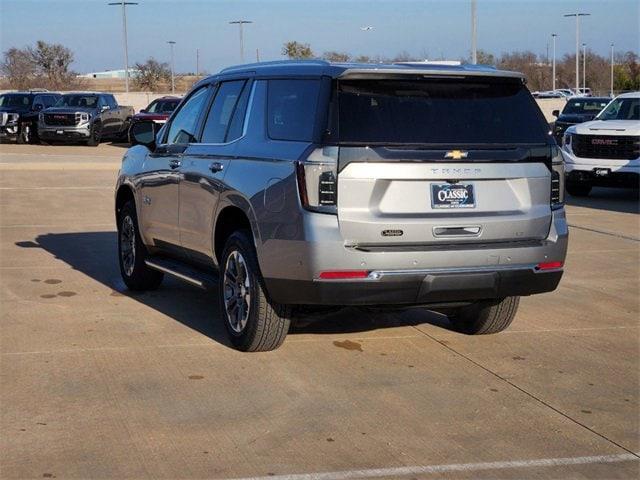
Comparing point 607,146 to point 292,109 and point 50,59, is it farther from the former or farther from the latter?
point 50,59

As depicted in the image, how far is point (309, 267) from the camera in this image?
646cm

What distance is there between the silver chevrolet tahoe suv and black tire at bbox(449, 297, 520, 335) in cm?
24

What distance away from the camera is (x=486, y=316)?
787 centimetres

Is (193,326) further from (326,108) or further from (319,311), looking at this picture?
(326,108)

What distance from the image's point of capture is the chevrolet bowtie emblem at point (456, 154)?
6.64 metres

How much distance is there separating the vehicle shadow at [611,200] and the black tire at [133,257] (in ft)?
31.8

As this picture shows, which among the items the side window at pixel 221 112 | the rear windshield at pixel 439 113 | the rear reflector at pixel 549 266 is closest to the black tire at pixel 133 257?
the side window at pixel 221 112

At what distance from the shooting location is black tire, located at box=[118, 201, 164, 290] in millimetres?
9367

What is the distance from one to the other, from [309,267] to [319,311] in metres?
0.85

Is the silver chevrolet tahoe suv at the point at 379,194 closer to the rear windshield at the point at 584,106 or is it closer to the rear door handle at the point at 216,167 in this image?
the rear door handle at the point at 216,167

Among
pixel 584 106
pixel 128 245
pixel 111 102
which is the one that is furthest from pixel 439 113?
pixel 111 102

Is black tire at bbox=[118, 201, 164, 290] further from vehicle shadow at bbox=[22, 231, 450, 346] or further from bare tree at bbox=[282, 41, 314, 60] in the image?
bare tree at bbox=[282, 41, 314, 60]

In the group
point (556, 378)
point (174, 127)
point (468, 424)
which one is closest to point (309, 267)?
point (468, 424)

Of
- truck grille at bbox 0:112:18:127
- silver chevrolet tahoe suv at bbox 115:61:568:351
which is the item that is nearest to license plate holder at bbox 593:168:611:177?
silver chevrolet tahoe suv at bbox 115:61:568:351
